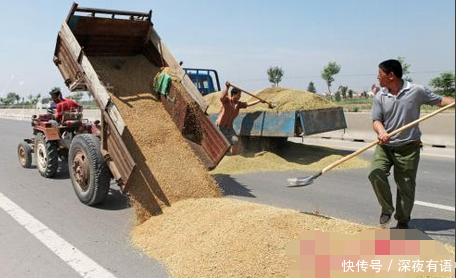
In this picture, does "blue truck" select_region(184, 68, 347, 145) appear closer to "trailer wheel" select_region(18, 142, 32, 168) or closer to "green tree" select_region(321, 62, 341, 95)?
"trailer wheel" select_region(18, 142, 32, 168)

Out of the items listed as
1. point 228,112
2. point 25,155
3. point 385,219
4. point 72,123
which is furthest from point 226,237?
point 25,155

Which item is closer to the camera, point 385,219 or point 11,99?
point 385,219

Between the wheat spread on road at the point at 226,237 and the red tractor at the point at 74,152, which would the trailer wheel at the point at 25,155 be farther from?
the wheat spread on road at the point at 226,237

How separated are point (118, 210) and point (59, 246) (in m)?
1.37

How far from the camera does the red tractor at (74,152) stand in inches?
228

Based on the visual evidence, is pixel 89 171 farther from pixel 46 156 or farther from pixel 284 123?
pixel 284 123

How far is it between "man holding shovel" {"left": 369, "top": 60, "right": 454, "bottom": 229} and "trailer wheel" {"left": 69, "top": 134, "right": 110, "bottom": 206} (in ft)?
11.4

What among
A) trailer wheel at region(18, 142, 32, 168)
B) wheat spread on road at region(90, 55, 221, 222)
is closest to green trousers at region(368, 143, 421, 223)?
wheat spread on road at region(90, 55, 221, 222)

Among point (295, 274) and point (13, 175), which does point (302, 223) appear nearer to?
point (295, 274)

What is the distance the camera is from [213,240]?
4.01 m

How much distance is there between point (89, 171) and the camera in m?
5.86

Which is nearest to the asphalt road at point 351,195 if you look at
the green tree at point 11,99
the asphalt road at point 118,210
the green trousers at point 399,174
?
the asphalt road at point 118,210

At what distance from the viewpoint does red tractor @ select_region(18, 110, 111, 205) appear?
579cm

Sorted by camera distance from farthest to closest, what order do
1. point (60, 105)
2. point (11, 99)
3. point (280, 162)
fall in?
1. point (11, 99)
2. point (280, 162)
3. point (60, 105)
